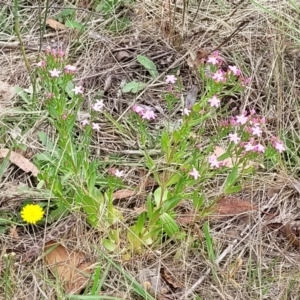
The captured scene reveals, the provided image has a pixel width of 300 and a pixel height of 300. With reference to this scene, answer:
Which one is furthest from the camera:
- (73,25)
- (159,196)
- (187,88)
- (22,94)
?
(73,25)

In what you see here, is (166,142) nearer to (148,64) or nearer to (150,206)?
(150,206)

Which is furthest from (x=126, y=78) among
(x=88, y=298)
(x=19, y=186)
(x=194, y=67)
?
(x=88, y=298)

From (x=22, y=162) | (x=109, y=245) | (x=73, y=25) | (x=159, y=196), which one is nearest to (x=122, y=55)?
(x=73, y=25)

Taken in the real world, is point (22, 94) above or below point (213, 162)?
below

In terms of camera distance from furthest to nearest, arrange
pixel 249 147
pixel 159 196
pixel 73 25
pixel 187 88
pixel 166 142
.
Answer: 1. pixel 73 25
2. pixel 187 88
3. pixel 159 196
4. pixel 166 142
5. pixel 249 147

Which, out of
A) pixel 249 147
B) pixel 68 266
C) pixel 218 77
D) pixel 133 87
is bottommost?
pixel 68 266

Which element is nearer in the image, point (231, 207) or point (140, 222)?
point (140, 222)

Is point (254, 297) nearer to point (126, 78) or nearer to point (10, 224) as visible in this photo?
point (10, 224)
